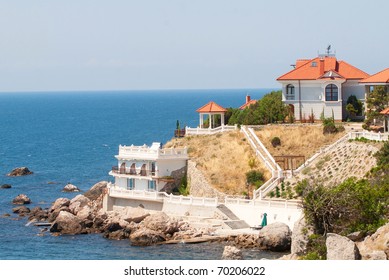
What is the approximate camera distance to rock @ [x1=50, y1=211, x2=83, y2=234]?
7225cm

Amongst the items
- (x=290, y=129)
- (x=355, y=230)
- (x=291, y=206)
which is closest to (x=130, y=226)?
(x=291, y=206)

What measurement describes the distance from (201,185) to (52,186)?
88.1 ft

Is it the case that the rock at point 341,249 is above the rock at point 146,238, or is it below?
above

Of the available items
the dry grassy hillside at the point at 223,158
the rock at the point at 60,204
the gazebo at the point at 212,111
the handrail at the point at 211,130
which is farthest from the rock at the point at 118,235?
the gazebo at the point at 212,111

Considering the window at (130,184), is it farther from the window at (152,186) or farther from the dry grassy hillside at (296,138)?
the dry grassy hillside at (296,138)

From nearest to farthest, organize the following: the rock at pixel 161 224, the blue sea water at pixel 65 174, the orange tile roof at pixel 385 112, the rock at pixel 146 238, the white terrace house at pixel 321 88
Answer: the blue sea water at pixel 65 174
the rock at pixel 146 238
the rock at pixel 161 224
the orange tile roof at pixel 385 112
the white terrace house at pixel 321 88

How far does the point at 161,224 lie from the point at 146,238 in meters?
1.92

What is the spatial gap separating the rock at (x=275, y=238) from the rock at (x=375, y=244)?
16047 millimetres

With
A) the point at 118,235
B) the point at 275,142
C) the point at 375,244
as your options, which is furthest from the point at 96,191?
the point at 375,244

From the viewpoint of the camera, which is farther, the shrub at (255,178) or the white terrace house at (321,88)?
the white terrace house at (321,88)

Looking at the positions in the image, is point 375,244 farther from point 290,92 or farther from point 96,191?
point 96,191

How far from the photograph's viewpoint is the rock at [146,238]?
67.2 m

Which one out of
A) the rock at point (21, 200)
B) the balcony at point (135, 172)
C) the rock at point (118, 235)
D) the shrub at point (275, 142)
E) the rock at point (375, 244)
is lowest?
the rock at point (118, 235)

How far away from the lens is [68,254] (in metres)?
65.2
